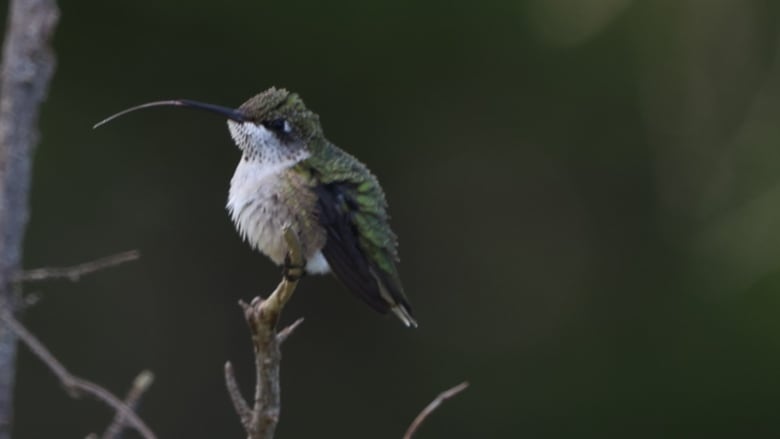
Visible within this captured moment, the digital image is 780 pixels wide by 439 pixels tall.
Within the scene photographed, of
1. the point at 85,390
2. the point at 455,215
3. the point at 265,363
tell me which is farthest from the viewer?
the point at 455,215

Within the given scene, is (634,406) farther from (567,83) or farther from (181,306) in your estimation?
(181,306)

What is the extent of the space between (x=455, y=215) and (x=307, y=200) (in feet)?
20.7

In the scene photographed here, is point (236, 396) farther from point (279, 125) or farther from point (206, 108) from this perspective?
point (279, 125)

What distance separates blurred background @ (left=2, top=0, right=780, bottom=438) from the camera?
877cm

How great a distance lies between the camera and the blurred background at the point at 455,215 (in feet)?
28.8

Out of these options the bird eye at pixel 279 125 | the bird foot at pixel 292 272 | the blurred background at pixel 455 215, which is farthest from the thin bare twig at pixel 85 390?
the blurred background at pixel 455 215

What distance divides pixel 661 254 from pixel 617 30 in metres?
1.61

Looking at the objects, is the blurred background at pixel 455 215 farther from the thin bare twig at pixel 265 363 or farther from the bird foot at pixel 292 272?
the thin bare twig at pixel 265 363

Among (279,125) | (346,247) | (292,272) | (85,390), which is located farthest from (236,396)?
(279,125)

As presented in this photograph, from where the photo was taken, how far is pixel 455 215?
383 inches

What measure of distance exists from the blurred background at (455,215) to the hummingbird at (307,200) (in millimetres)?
4869

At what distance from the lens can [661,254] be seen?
9523mm

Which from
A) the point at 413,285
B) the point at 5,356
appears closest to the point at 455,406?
the point at 413,285

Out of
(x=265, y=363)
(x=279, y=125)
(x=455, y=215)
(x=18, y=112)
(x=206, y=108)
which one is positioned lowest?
(x=455, y=215)
